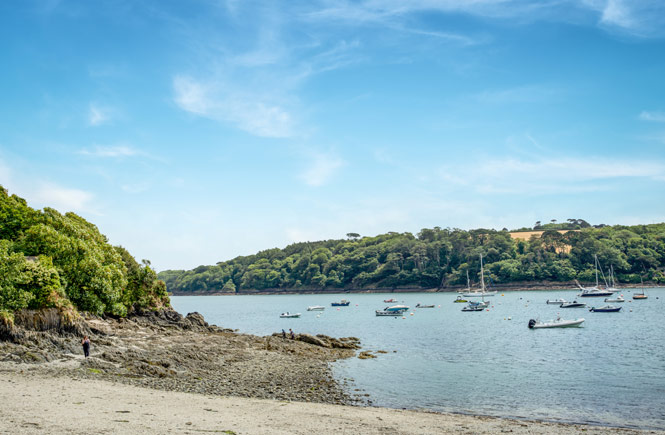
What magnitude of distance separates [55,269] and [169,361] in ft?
46.6

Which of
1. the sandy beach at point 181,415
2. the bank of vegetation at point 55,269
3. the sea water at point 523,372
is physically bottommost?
the sea water at point 523,372

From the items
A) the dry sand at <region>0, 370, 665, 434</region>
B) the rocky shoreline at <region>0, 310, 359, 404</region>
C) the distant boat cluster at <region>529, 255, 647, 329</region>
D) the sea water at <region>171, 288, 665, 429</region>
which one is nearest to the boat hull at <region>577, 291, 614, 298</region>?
the distant boat cluster at <region>529, 255, 647, 329</region>

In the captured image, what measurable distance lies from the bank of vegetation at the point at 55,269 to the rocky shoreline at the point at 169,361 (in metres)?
1.44

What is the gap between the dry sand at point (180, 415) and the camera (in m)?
17.2

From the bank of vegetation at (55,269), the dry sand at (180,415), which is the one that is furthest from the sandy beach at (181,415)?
the bank of vegetation at (55,269)

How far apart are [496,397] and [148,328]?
3448cm

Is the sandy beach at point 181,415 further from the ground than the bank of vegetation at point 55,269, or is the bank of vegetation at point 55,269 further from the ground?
the bank of vegetation at point 55,269

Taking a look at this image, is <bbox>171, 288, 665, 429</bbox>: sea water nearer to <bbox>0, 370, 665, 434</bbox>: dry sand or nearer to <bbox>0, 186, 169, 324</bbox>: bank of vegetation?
<bbox>0, 370, 665, 434</bbox>: dry sand

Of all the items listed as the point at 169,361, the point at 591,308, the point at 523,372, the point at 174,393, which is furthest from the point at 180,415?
the point at 591,308

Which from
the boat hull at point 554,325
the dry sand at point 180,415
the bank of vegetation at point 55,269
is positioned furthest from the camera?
the boat hull at point 554,325

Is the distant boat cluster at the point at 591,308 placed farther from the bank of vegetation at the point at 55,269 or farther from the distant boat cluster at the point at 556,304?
the bank of vegetation at the point at 55,269

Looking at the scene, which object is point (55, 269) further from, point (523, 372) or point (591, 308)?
point (591, 308)

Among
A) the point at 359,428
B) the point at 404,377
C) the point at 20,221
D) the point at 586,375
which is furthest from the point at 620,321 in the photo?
the point at 20,221

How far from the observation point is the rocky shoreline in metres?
28.0
